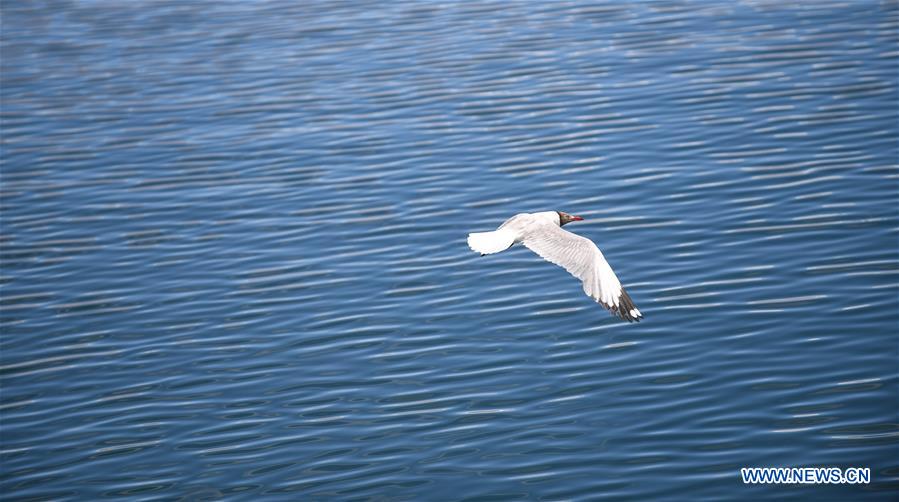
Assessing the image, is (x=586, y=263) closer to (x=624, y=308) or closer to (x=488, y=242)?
(x=624, y=308)

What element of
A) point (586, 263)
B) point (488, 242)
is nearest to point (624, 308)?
point (586, 263)

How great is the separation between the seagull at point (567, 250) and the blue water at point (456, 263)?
3.05ft

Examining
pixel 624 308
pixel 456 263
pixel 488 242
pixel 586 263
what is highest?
pixel 488 242

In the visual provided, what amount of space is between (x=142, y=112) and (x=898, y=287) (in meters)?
14.3

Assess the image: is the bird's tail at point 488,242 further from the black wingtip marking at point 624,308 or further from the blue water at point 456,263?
the blue water at point 456,263

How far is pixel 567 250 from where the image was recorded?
1261cm

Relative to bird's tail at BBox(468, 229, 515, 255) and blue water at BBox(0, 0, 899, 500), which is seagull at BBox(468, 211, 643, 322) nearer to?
bird's tail at BBox(468, 229, 515, 255)

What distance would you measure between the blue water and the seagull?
36.6 inches

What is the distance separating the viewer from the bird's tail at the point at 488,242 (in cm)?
1192

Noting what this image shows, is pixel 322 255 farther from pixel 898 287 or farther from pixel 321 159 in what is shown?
pixel 898 287

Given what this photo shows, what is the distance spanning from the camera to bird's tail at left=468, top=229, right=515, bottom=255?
469 inches

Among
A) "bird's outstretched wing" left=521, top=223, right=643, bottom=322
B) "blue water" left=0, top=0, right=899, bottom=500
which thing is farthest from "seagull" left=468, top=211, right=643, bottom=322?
"blue water" left=0, top=0, right=899, bottom=500

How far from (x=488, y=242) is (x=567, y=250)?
0.94m

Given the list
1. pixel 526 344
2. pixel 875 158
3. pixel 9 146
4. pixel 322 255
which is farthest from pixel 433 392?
pixel 9 146
